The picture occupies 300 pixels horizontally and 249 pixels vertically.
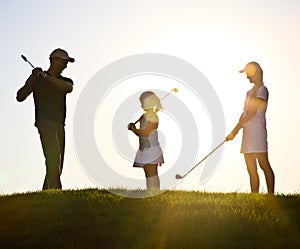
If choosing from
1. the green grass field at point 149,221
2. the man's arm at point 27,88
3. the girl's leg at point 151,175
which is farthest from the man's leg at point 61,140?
the girl's leg at point 151,175

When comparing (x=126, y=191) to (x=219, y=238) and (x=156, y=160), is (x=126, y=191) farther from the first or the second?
(x=219, y=238)

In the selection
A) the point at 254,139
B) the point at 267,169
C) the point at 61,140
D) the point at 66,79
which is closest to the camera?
the point at 267,169

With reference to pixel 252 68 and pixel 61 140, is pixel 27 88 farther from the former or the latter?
pixel 252 68

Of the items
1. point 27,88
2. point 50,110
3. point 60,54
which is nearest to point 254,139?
point 50,110

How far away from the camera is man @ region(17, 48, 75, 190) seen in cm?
1374

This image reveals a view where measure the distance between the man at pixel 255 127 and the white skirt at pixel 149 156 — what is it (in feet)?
6.03

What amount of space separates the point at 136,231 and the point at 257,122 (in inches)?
184

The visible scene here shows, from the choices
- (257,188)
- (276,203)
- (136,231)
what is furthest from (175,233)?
(257,188)

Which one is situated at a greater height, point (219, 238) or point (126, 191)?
point (126, 191)

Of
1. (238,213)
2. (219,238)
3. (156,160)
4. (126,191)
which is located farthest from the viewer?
(156,160)

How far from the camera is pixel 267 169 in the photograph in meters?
13.7

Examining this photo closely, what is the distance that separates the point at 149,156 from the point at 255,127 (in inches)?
93.4

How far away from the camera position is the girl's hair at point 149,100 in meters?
14.5

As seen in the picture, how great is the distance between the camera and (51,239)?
10.1 metres
